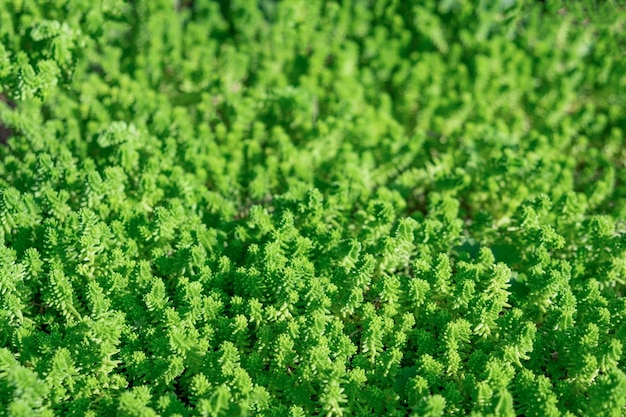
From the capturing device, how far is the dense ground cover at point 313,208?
2.75 metres

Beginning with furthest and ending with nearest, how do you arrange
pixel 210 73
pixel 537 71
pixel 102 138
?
pixel 537 71
pixel 210 73
pixel 102 138

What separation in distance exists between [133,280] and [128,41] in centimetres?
210

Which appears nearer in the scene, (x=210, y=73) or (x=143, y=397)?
(x=143, y=397)

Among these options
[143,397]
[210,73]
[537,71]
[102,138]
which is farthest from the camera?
[537,71]

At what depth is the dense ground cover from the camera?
9.01 feet

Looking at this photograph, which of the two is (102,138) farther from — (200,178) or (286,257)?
(286,257)

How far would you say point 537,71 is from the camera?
4.70 metres

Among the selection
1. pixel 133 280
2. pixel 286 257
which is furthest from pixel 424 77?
pixel 133 280

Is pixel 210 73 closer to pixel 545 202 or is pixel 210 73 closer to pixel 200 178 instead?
pixel 200 178

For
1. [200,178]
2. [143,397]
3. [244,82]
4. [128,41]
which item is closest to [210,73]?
[244,82]

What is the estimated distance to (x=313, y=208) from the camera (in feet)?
11.1

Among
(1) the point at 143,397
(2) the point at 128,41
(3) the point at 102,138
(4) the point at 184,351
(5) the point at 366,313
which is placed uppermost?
(2) the point at 128,41

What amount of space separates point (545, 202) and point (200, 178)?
1631mm

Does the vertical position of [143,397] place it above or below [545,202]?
below
